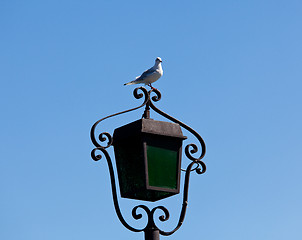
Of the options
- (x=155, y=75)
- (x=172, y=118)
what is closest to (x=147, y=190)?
(x=172, y=118)

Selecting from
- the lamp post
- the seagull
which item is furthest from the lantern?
the seagull

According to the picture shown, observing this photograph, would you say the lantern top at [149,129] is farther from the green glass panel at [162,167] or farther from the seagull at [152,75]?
the seagull at [152,75]

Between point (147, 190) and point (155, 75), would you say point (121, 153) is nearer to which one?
point (147, 190)

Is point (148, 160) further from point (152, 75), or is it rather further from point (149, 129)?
point (152, 75)

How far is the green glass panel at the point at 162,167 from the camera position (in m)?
3.97

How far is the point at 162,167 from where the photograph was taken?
13.3 ft

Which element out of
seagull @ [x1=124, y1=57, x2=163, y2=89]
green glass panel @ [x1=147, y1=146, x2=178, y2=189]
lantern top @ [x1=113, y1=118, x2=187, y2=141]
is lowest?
green glass panel @ [x1=147, y1=146, x2=178, y2=189]

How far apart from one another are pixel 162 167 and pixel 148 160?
132 millimetres

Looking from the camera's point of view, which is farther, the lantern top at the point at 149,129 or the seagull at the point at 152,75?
the seagull at the point at 152,75

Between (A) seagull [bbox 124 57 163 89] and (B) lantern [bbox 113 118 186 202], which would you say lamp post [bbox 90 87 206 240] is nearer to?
(B) lantern [bbox 113 118 186 202]

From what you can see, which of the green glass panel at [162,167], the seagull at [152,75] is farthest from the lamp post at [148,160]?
the seagull at [152,75]

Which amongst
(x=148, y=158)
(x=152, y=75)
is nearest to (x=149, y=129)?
(x=148, y=158)

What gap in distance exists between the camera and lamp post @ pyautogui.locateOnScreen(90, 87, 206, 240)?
3947mm

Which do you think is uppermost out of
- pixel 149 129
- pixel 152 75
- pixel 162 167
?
pixel 152 75
